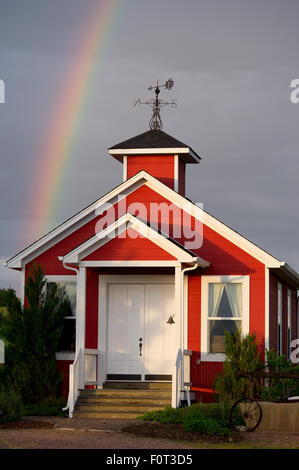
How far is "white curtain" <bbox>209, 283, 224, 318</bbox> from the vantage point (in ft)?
67.4

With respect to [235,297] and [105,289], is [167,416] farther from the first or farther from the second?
[105,289]

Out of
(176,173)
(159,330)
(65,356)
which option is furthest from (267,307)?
(65,356)

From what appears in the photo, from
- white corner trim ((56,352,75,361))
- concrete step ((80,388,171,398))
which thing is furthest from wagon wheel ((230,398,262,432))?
white corner trim ((56,352,75,361))

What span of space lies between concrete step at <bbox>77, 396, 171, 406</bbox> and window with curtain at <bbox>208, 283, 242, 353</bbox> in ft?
7.29

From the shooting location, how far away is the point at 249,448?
13.2 metres

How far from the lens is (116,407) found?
18750 millimetres

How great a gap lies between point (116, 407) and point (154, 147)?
7.64 metres

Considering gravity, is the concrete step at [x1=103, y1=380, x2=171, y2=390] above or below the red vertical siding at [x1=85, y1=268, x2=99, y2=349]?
below

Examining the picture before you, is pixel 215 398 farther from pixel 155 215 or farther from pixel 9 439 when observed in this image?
pixel 9 439

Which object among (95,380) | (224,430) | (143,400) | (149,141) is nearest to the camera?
(224,430)

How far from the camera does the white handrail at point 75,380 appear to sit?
18.6 metres

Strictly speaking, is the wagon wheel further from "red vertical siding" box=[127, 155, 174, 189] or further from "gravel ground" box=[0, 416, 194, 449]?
"red vertical siding" box=[127, 155, 174, 189]

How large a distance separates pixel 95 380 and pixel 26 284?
114 inches

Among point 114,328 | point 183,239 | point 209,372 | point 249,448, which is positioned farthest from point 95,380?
point 249,448
